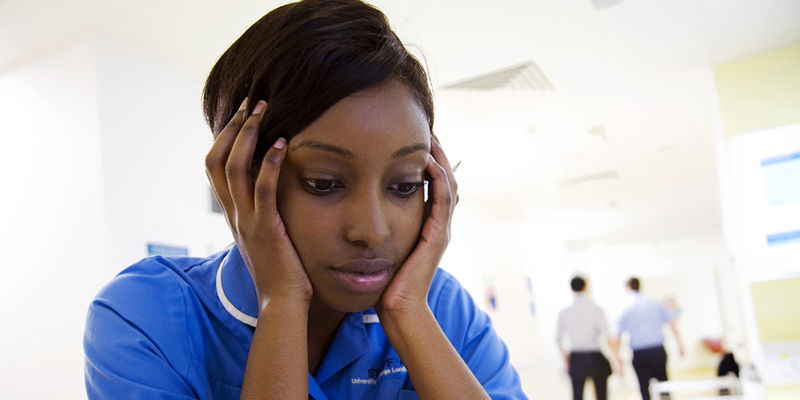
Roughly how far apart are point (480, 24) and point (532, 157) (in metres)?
4.07

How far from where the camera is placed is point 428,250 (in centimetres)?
102

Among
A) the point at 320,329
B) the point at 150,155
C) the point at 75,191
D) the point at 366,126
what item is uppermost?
the point at 150,155

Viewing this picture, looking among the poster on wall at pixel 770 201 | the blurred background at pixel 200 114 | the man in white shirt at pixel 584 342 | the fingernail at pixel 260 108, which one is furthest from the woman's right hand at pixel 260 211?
the man in white shirt at pixel 584 342

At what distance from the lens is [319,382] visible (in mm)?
1042

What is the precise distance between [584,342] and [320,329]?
5.87 meters

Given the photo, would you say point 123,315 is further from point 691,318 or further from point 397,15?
point 691,318

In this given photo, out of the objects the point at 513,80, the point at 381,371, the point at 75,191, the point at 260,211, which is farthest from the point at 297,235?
the point at 513,80

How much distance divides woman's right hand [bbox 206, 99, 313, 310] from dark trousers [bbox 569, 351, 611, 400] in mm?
5982

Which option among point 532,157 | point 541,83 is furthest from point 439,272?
point 532,157

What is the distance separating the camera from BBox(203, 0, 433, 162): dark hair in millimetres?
897

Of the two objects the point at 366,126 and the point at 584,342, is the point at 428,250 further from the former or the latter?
the point at 584,342

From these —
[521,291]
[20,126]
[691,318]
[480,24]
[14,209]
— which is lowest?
[691,318]

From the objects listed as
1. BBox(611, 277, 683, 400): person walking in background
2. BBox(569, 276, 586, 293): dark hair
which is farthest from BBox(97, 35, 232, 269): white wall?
BBox(611, 277, 683, 400): person walking in background

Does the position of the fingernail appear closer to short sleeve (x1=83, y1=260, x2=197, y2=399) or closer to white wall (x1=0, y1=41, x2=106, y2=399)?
short sleeve (x1=83, y1=260, x2=197, y2=399)
